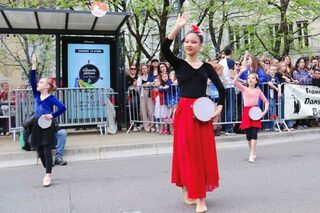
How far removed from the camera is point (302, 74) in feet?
40.2

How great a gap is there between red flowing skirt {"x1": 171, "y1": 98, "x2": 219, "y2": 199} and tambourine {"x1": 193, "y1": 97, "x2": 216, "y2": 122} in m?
0.07

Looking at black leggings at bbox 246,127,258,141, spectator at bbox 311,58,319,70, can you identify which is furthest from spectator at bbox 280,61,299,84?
black leggings at bbox 246,127,258,141

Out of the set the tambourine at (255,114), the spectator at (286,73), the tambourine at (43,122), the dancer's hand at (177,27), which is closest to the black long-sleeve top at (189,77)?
the dancer's hand at (177,27)

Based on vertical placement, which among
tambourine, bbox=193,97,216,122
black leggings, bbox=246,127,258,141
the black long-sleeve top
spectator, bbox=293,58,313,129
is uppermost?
spectator, bbox=293,58,313,129

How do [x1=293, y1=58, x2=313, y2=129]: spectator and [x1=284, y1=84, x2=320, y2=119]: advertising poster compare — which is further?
[x1=293, y1=58, x2=313, y2=129]: spectator

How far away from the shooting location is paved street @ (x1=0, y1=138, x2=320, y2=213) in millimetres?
5215

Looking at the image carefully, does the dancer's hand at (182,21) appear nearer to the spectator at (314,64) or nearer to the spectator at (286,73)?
the spectator at (286,73)

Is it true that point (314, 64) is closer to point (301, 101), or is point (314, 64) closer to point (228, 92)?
point (301, 101)

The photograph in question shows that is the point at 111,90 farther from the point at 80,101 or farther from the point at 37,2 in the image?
the point at 37,2

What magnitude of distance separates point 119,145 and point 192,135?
4.77 m

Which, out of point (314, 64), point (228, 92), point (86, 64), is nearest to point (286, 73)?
point (314, 64)

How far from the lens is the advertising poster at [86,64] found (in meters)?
12.5

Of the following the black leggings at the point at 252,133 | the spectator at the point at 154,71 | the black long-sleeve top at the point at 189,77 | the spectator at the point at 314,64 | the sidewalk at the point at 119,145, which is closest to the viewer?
the black long-sleeve top at the point at 189,77

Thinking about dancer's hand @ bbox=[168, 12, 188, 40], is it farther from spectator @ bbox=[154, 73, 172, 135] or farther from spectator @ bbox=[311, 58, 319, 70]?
spectator @ bbox=[311, 58, 319, 70]
